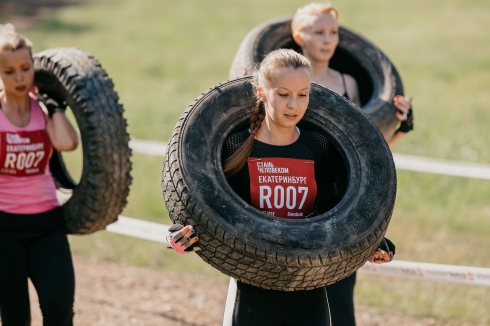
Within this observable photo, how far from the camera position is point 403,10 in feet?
81.5

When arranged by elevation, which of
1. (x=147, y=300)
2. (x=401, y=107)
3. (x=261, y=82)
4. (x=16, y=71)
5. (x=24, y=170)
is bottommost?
→ (x=147, y=300)

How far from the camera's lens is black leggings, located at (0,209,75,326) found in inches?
139

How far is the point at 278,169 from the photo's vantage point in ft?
9.82

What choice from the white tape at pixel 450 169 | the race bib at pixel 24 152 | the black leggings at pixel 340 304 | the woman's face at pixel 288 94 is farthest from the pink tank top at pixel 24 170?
the white tape at pixel 450 169

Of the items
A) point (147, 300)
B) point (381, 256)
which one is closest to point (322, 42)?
point (381, 256)

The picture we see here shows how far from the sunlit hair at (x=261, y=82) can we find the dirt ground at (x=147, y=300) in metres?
2.50

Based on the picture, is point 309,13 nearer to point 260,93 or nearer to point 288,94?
point 260,93

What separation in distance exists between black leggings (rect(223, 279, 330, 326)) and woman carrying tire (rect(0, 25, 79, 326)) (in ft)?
3.63

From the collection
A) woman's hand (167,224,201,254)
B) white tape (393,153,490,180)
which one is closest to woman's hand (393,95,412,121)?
white tape (393,153,490,180)

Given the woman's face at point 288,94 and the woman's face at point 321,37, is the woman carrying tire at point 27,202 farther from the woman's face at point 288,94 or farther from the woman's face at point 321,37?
the woman's face at point 321,37

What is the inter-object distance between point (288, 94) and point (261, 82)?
17 centimetres

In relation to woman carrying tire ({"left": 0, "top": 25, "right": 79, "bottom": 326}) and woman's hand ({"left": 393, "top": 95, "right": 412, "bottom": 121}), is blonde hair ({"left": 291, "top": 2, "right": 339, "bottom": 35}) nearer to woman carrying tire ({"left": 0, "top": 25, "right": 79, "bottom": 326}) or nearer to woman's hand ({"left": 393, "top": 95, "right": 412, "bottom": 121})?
woman's hand ({"left": 393, "top": 95, "right": 412, "bottom": 121})

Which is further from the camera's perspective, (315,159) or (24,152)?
(24,152)

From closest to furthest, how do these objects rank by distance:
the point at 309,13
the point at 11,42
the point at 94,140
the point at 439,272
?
the point at 11,42
the point at 94,140
the point at 309,13
the point at 439,272
